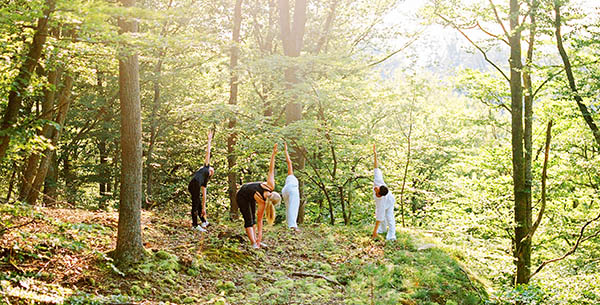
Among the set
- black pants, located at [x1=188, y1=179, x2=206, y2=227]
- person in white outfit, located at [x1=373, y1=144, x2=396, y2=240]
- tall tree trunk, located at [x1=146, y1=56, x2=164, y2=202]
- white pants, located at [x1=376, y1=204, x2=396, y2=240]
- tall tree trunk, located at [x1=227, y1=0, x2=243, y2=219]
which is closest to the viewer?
black pants, located at [x1=188, y1=179, x2=206, y2=227]

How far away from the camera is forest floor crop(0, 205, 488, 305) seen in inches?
228

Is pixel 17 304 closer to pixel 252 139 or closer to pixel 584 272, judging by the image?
pixel 252 139

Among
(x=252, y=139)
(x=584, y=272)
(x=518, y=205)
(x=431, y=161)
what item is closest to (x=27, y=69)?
(x=252, y=139)

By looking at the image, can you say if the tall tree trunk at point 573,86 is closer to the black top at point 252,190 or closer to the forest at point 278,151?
the forest at point 278,151

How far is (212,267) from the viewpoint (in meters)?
8.24

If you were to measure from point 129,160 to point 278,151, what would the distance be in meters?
6.68

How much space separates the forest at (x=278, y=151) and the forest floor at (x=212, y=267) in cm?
5

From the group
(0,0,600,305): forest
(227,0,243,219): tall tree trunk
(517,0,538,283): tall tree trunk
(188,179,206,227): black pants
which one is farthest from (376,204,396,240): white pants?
(227,0,243,219): tall tree trunk

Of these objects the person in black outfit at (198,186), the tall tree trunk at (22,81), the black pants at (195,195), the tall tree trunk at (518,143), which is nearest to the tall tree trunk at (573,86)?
the tall tree trunk at (518,143)

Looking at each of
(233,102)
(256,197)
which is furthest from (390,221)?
(233,102)

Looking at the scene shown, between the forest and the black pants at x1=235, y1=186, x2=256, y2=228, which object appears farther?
the black pants at x1=235, y1=186, x2=256, y2=228

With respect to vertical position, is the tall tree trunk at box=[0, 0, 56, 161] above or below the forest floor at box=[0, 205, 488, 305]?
above

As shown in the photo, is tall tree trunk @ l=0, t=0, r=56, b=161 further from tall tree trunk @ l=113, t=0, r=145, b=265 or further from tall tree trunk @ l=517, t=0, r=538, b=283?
tall tree trunk @ l=517, t=0, r=538, b=283

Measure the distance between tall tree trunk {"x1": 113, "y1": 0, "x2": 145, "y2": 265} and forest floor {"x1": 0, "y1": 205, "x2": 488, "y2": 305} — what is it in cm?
30
